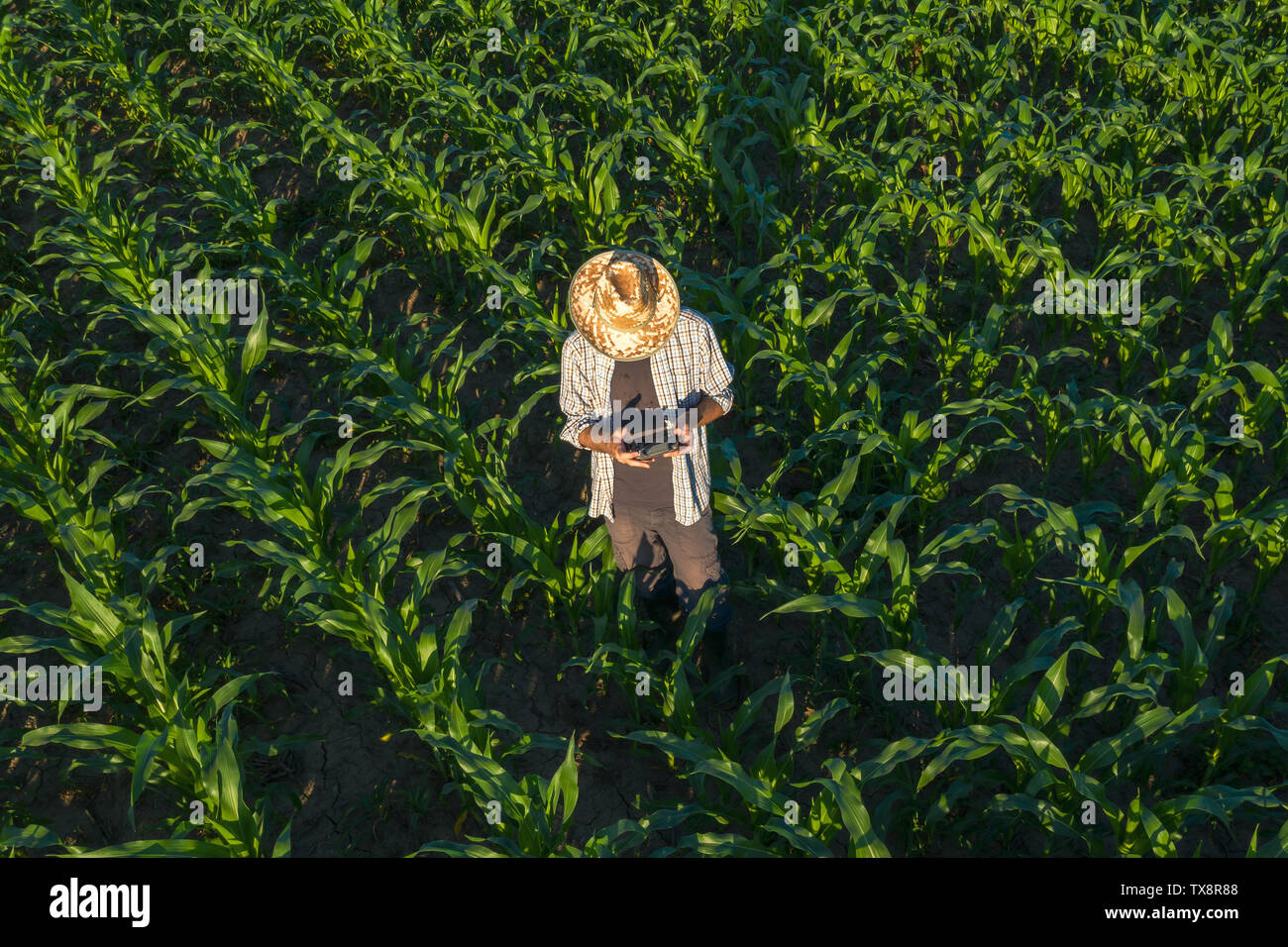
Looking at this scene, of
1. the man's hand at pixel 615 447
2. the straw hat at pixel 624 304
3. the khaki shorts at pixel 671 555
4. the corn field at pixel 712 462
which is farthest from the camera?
the khaki shorts at pixel 671 555

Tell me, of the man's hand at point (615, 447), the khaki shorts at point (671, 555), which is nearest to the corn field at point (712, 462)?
the khaki shorts at point (671, 555)

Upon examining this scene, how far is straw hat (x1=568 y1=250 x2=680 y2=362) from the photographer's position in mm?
2842

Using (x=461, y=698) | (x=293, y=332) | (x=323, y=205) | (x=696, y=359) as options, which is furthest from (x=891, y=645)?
(x=323, y=205)

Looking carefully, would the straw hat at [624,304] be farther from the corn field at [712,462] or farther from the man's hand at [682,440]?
the corn field at [712,462]

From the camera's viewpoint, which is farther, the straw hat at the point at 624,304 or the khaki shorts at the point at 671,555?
the khaki shorts at the point at 671,555

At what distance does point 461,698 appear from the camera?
10.9ft

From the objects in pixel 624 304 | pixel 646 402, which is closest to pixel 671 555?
pixel 646 402

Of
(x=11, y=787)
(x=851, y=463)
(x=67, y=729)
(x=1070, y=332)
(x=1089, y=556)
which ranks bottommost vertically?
(x=11, y=787)

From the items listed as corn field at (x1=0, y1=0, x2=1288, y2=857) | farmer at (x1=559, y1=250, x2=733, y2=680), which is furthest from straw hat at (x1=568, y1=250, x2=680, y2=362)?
corn field at (x1=0, y1=0, x2=1288, y2=857)

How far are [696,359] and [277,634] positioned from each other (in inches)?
91.2

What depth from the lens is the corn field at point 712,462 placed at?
3.28 metres

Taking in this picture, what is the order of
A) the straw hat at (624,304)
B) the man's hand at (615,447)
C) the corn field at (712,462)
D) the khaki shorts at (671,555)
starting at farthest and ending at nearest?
1. the khaki shorts at (671,555)
2. the corn field at (712,462)
3. the man's hand at (615,447)
4. the straw hat at (624,304)

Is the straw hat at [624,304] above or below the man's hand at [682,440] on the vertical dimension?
above

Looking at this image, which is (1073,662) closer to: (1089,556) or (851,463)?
(1089,556)
